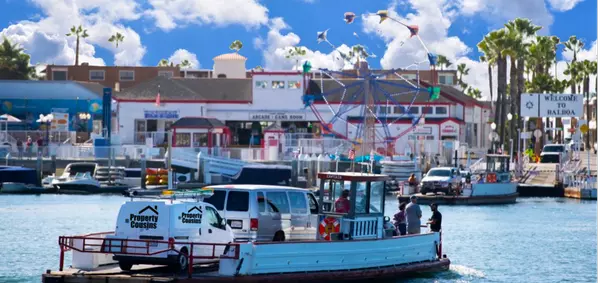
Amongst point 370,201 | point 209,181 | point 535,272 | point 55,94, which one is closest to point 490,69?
point 55,94

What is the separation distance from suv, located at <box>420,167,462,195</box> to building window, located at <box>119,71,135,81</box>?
74.7m

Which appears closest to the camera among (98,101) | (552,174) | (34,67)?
(552,174)

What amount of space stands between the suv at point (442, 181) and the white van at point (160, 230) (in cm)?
4247

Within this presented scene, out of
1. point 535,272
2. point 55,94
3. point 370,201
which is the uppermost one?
point 55,94

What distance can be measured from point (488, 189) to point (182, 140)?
35731mm

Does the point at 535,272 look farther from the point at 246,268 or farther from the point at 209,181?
the point at 209,181

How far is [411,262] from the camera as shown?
100ft

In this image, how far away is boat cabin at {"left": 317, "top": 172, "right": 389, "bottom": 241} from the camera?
91.6 ft

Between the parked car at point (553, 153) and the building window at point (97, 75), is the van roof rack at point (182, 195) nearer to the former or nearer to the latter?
the parked car at point (553, 153)

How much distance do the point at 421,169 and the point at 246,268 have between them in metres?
61.6

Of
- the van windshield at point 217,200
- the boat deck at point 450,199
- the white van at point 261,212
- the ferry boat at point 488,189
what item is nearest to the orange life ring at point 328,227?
the white van at point 261,212

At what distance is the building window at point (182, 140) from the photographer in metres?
97.4

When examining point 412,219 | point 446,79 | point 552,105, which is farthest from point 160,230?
point 446,79

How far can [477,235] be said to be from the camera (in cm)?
4916
